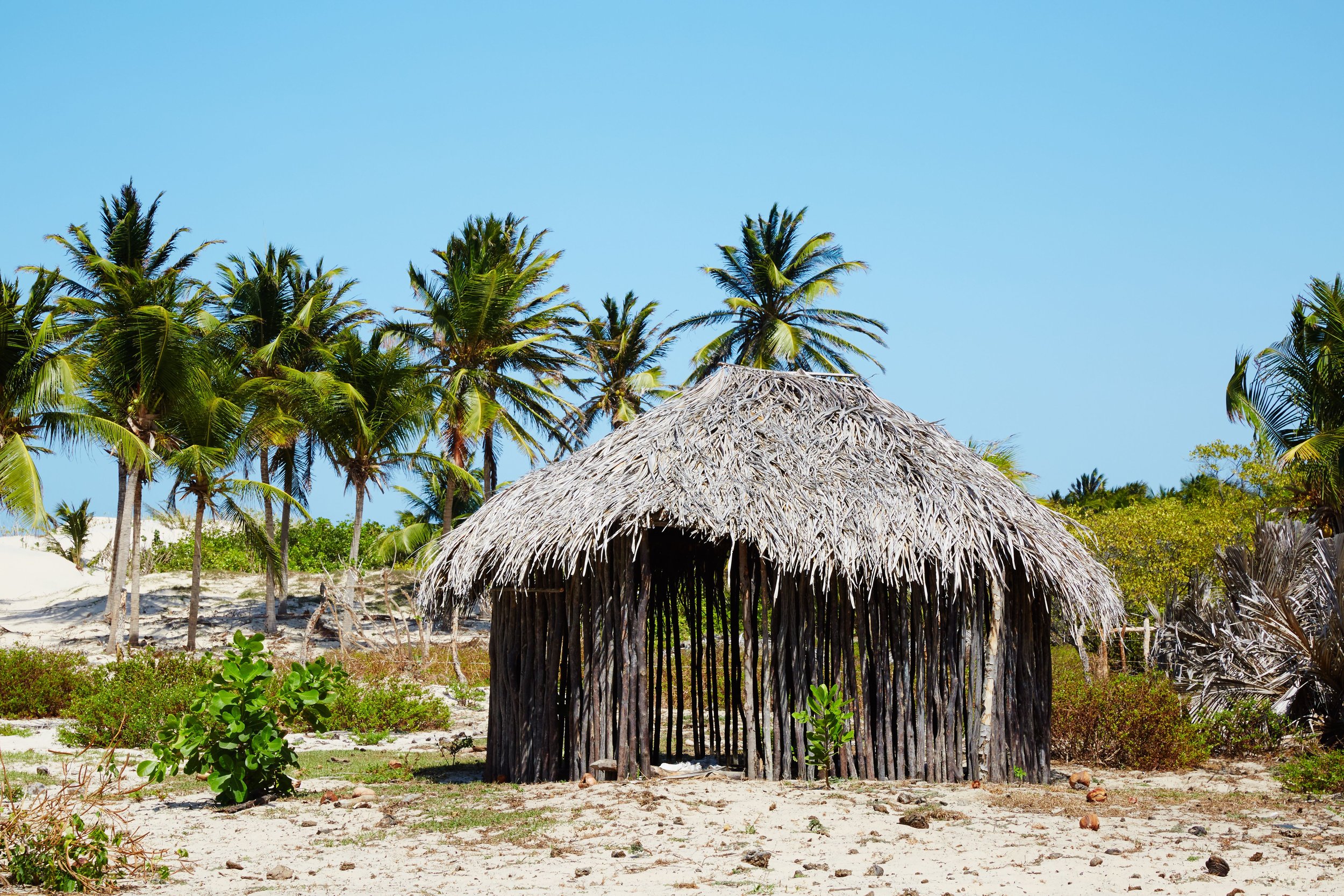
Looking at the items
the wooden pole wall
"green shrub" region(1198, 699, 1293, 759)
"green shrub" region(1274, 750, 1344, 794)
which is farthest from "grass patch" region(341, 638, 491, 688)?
"green shrub" region(1274, 750, 1344, 794)

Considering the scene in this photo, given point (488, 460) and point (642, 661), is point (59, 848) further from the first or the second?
point (488, 460)

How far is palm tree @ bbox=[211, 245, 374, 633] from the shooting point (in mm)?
27703

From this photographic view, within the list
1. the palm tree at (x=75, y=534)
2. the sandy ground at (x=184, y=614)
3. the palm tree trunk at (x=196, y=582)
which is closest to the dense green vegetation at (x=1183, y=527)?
the sandy ground at (x=184, y=614)

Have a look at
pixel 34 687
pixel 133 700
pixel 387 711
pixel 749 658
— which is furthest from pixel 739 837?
pixel 34 687

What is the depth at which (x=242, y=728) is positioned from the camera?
8.15 metres

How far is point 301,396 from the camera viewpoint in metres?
25.5

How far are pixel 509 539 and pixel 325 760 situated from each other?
364cm

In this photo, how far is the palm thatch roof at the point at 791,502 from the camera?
879cm

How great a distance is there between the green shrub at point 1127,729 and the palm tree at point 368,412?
57.1 feet

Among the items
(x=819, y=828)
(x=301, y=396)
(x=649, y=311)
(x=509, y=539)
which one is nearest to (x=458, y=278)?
(x=301, y=396)

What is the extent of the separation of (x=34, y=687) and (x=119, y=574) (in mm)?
8247

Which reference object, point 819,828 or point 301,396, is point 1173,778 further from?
point 301,396

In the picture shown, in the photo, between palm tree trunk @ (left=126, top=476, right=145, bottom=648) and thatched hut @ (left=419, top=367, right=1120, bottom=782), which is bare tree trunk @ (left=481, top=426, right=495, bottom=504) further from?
thatched hut @ (left=419, top=367, right=1120, bottom=782)

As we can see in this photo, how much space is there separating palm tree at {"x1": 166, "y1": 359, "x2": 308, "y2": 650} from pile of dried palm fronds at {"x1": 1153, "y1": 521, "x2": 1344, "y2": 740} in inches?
648
